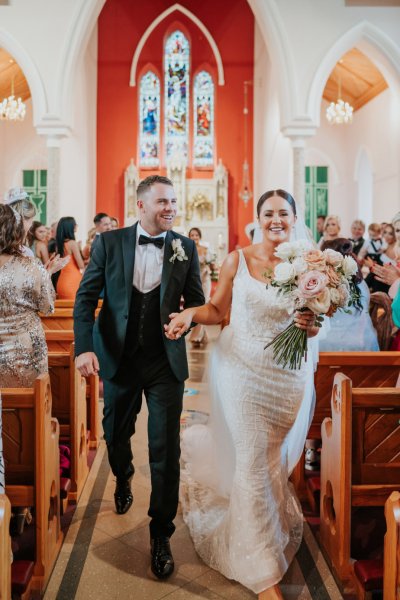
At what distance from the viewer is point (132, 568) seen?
2812 mm

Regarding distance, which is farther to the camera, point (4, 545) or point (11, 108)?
point (11, 108)

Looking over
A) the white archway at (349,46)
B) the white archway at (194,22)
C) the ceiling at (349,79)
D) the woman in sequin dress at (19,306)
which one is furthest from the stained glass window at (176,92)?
the woman in sequin dress at (19,306)

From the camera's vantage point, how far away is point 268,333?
114 inches

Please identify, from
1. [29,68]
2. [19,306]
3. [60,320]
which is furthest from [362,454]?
[29,68]

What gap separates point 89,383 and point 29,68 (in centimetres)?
812

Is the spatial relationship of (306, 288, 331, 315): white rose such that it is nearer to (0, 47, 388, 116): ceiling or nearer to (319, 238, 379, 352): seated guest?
(319, 238, 379, 352): seated guest

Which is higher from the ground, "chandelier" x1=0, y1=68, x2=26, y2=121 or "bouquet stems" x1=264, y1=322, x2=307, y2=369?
"chandelier" x1=0, y1=68, x2=26, y2=121

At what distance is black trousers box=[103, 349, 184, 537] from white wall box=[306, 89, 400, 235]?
1100cm

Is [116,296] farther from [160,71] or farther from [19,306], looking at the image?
[160,71]

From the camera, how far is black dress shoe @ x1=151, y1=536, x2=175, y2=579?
273 centimetres

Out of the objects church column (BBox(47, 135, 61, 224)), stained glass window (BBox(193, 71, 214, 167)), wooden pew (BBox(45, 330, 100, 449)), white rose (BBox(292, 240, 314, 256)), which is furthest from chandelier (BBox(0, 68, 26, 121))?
white rose (BBox(292, 240, 314, 256))

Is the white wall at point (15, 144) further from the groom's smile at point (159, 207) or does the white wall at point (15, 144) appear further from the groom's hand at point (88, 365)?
the groom's hand at point (88, 365)

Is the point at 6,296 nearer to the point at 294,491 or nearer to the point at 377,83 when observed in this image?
the point at 294,491

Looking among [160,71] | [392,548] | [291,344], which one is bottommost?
[392,548]
